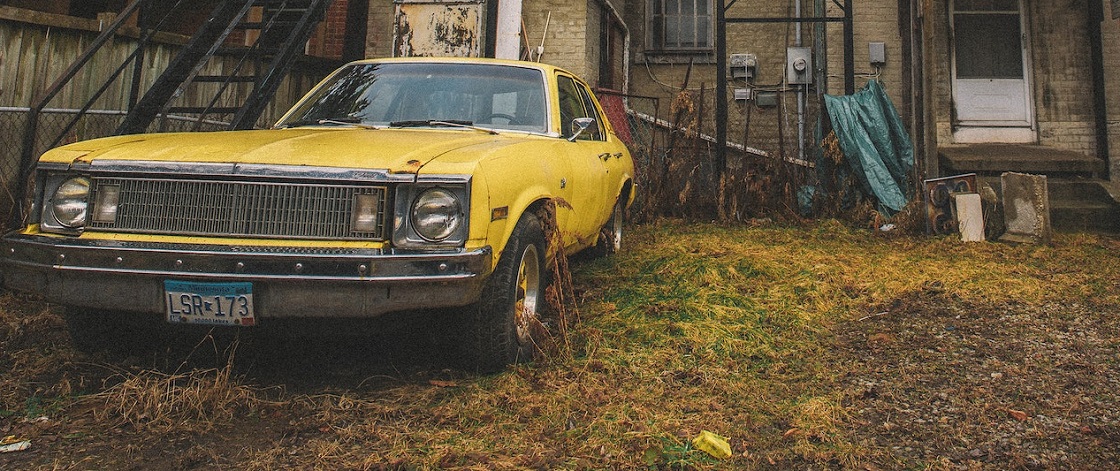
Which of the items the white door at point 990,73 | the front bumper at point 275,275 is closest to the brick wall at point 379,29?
the white door at point 990,73

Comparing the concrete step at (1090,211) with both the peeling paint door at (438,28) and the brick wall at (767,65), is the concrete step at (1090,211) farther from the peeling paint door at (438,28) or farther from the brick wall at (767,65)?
the peeling paint door at (438,28)

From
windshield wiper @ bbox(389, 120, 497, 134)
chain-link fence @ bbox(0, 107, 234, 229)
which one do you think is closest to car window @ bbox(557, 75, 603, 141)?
windshield wiper @ bbox(389, 120, 497, 134)

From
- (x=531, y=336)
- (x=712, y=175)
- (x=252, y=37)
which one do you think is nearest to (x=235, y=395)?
(x=531, y=336)

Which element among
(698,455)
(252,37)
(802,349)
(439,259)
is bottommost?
(698,455)

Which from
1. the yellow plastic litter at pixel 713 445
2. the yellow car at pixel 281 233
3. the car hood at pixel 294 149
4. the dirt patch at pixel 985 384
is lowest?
the yellow plastic litter at pixel 713 445

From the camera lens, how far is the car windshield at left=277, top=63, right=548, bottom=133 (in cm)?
383

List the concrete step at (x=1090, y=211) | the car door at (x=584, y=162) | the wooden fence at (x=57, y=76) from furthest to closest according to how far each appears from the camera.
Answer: the concrete step at (x=1090, y=211), the wooden fence at (x=57, y=76), the car door at (x=584, y=162)

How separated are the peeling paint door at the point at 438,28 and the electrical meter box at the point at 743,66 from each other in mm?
4228

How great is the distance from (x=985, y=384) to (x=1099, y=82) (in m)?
8.52

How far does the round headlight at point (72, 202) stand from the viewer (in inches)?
106

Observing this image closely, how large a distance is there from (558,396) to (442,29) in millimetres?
7704

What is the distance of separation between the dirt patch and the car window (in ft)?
6.38

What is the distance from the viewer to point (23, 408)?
2.70m

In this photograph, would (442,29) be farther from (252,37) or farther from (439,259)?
(439,259)
